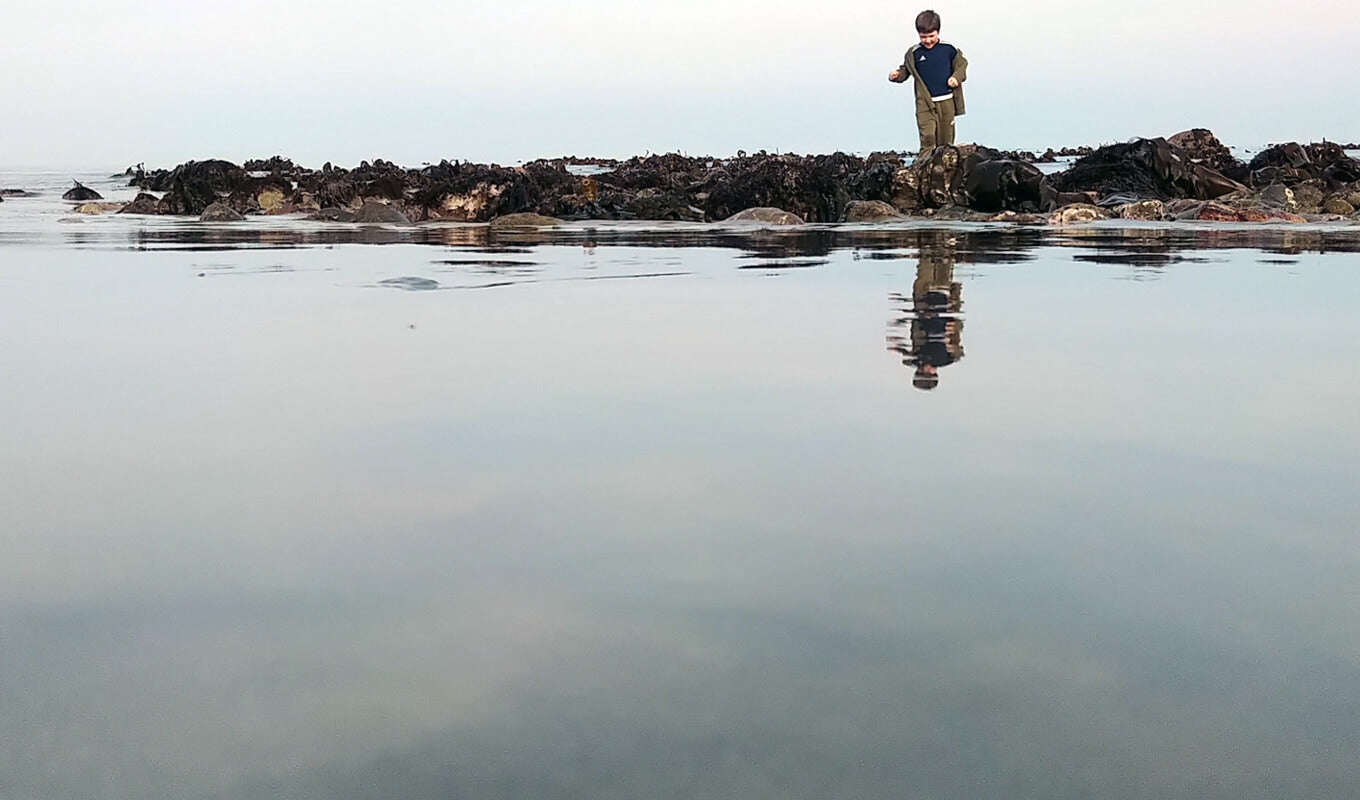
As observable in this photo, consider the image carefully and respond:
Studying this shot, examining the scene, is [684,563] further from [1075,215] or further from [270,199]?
[270,199]

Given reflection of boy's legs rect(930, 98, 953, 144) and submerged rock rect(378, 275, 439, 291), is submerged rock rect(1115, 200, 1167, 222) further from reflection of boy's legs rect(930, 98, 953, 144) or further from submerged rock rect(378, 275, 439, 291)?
submerged rock rect(378, 275, 439, 291)

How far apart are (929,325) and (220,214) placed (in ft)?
36.3

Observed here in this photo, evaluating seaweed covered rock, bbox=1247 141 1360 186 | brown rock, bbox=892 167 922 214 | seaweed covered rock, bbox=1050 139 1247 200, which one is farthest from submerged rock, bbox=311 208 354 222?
seaweed covered rock, bbox=1247 141 1360 186

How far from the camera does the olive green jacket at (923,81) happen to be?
43.2 feet

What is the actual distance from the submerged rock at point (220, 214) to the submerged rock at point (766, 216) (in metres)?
5.23

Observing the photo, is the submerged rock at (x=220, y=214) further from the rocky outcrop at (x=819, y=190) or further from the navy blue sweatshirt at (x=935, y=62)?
the navy blue sweatshirt at (x=935, y=62)

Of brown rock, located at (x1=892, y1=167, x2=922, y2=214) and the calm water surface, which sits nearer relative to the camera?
the calm water surface

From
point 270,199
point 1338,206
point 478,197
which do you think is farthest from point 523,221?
point 1338,206

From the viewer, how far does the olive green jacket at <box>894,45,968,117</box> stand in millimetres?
13172

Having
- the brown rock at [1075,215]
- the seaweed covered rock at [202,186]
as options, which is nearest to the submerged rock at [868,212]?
the brown rock at [1075,215]

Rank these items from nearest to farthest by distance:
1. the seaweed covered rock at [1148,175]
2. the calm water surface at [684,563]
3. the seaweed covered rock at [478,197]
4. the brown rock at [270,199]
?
1. the calm water surface at [684,563]
2. the seaweed covered rock at [478,197]
3. the seaweed covered rock at [1148,175]
4. the brown rock at [270,199]

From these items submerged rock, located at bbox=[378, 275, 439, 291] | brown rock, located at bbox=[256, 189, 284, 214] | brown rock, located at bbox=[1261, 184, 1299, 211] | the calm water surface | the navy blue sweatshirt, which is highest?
the navy blue sweatshirt

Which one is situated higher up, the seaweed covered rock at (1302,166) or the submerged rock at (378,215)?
the seaweed covered rock at (1302,166)

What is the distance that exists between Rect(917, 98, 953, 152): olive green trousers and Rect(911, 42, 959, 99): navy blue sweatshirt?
0.56m
